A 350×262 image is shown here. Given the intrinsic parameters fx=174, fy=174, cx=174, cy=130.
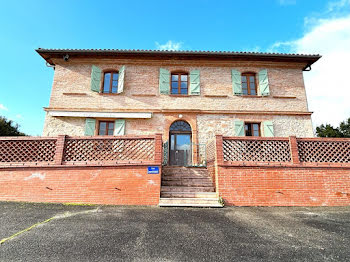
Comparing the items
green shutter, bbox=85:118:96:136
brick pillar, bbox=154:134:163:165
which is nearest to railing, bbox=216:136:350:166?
brick pillar, bbox=154:134:163:165

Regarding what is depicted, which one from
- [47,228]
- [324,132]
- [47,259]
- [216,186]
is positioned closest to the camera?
[47,259]

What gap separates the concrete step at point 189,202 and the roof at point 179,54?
789 cm

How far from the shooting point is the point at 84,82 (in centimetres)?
→ 977

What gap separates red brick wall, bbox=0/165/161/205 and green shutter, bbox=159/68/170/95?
546 centimetres

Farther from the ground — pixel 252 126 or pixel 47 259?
pixel 252 126

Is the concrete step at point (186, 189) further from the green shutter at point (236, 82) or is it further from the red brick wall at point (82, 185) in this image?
the green shutter at point (236, 82)

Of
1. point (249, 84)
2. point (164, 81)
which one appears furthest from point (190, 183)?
point (249, 84)

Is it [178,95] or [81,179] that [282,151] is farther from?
→ [81,179]

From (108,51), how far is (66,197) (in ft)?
25.6

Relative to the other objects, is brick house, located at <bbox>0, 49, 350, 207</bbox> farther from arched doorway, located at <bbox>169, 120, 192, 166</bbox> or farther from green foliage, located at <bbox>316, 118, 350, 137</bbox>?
green foliage, located at <bbox>316, 118, 350, 137</bbox>

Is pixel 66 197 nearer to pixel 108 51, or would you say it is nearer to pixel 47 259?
pixel 47 259

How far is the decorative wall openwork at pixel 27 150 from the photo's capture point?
223 inches

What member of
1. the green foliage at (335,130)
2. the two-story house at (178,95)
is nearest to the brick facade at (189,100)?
the two-story house at (178,95)

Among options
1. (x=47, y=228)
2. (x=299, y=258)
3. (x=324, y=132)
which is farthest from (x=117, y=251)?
(x=324, y=132)
